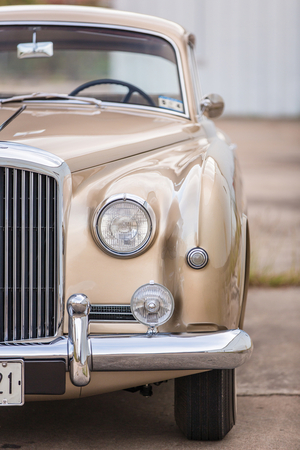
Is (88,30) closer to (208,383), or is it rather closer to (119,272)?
(119,272)

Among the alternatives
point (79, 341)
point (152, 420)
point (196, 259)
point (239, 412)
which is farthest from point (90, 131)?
point (239, 412)

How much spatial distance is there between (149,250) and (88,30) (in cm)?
186

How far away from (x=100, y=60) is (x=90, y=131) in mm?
1359

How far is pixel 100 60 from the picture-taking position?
149 inches

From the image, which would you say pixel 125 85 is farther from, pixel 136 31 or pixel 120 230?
pixel 120 230

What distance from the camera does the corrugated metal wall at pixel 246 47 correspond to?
1580cm

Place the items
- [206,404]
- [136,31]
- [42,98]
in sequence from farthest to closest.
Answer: [136,31] → [42,98] → [206,404]

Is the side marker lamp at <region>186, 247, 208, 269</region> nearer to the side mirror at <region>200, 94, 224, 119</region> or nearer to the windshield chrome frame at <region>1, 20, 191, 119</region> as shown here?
the windshield chrome frame at <region>1, 20, 191, 119</region>

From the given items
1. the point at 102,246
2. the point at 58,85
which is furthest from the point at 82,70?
the point at 102,246

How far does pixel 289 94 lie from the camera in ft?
54.4

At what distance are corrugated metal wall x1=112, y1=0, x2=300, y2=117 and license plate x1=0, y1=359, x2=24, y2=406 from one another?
15072mm

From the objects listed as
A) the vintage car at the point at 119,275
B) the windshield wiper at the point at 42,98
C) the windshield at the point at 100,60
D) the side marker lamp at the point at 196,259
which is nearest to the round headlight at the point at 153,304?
the vintage car at the point at 119,275

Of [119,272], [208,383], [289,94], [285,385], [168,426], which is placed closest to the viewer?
[119,272]

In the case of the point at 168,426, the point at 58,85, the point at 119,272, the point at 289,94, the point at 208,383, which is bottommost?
the point at 168,426
